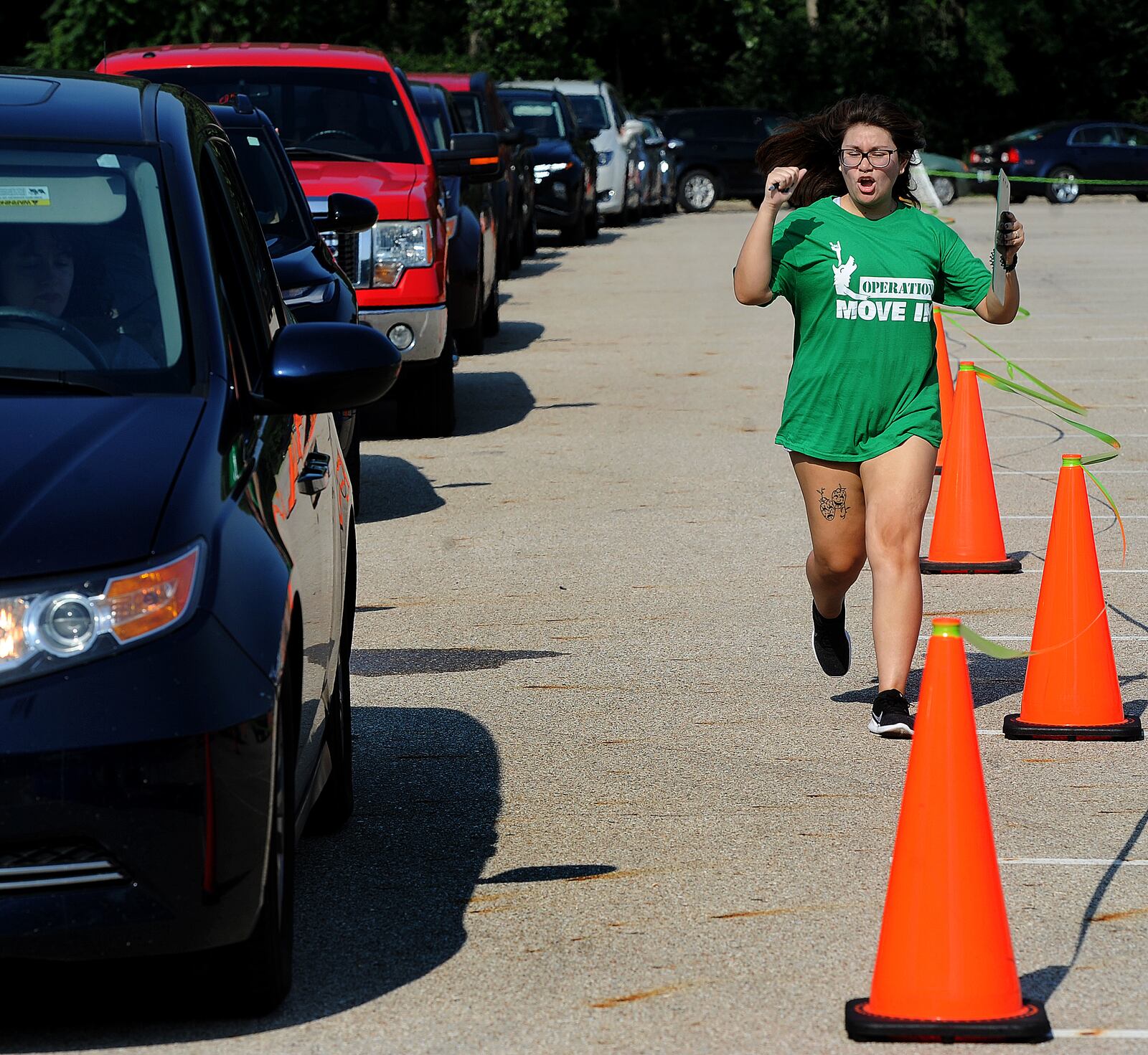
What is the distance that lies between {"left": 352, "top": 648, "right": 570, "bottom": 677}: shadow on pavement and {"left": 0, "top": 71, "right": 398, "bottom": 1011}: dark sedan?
222 cm

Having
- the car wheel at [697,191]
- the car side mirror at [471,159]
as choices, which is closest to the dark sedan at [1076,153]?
the car wheel at [697,191]

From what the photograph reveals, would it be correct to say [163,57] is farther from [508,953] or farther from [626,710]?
[508,953]

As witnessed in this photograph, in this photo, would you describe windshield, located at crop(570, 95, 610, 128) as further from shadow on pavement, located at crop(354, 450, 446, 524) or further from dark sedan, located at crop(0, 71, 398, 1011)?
dark sedan, located at crop(0, 71, 398, 1011)

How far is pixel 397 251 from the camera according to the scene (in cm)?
1198

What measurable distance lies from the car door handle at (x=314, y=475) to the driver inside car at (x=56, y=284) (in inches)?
18.8

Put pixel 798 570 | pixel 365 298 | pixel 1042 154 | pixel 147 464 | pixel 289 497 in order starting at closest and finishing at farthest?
pixel 147 464 < pixel 289 497 < pixel 798 570 < pixel 365 298 < pixel 1042 154

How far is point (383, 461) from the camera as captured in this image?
39.4 ft

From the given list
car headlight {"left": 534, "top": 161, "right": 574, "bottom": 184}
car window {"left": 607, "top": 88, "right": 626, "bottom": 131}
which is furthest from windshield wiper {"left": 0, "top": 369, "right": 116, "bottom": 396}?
car window {"left": 607, "top": 88, "right": 626, "bottom": 131}

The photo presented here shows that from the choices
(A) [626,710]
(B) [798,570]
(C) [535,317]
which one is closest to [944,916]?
(A) [626,710]

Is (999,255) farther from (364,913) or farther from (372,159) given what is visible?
(372,159)

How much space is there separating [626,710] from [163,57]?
278 inches

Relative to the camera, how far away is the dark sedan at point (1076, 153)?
44.9 m

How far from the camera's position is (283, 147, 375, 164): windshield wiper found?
1203 centimetres

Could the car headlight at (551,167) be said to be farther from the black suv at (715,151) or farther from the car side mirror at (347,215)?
the car side mirror at (347,215)
